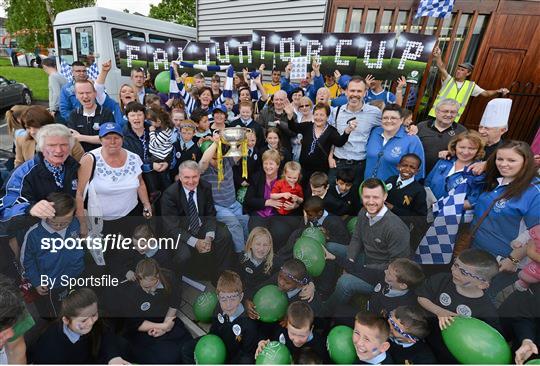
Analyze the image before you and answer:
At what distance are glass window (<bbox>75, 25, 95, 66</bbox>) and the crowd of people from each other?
4933 millimetres

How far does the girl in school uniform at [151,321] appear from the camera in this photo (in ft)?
7.57

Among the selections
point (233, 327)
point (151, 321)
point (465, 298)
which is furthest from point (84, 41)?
point (465, 298)

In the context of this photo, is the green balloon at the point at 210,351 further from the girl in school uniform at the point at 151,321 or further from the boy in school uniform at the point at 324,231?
the boy in school uniform at the point at 324,231

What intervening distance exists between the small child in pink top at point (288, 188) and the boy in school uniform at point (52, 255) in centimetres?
186

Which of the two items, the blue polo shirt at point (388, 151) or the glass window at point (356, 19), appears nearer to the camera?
the blue polo shirt at point (388, 151)

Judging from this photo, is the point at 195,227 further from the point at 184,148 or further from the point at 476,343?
the point at 476,343

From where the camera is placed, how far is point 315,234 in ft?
9.54

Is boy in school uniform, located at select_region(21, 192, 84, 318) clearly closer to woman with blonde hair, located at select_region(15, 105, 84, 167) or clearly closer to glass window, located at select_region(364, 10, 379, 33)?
woman with blonde hair, located at select_region(15, 105, 84, 167)

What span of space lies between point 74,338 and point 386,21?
7.82 metres

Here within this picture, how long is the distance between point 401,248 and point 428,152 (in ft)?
5.55

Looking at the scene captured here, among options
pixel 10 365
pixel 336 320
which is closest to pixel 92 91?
pixel 10 365

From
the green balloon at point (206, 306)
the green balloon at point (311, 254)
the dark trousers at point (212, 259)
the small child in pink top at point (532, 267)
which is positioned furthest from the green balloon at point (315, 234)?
the small child in pink top at point (532, 267)

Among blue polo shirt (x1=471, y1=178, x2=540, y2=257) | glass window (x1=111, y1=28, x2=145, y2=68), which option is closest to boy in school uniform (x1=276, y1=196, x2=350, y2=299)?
blue polo shirt (x1=471, y1=178, x2=540, y2=257)

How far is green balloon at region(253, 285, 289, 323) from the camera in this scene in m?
2.22
